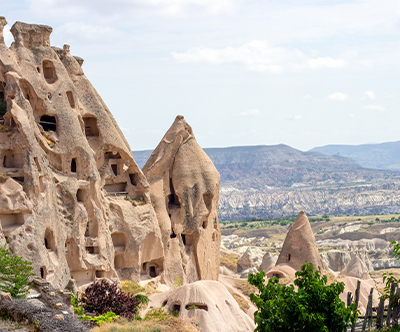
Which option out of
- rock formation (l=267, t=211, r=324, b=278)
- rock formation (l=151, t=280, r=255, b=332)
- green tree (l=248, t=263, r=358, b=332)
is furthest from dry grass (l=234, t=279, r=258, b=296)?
green tree (l=248, t=263, r=358, b=332)

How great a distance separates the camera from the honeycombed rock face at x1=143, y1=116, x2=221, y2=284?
35438 millimetres

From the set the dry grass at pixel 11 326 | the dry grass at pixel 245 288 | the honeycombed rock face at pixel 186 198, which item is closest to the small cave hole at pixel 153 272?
the honeycombed rock face at pixel 186 198

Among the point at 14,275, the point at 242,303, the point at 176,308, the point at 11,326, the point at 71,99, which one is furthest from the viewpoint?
the point at 242,303

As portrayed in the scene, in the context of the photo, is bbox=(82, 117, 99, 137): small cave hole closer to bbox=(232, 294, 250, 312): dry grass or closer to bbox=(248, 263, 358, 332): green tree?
bbox=(232, 294, 250, 312): dry grass

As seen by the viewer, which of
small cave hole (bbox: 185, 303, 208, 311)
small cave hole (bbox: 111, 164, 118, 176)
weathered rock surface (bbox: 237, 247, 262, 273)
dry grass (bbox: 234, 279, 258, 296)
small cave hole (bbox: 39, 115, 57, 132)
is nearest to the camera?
small cave hole (bbox: 185, 303, 208, 311)

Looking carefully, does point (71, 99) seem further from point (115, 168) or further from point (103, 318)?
point (103, 318)

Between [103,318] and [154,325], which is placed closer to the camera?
Answer: [103,318]

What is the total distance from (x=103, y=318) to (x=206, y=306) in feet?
22.2

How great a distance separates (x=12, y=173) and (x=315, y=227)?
106 metres

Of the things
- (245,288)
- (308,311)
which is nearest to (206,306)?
(245,288)

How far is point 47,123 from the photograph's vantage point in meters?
29.3

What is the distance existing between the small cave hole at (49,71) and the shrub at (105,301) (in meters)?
11.1

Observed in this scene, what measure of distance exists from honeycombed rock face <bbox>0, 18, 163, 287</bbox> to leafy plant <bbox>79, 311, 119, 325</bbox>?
14.2 ft

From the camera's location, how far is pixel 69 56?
106 feet
